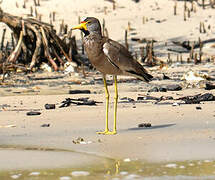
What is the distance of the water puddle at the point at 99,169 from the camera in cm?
403

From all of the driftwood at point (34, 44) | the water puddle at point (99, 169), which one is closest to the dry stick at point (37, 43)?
the driftwood at point (34, 44)

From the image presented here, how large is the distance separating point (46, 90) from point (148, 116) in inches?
143

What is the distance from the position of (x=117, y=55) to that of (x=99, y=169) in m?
1.88

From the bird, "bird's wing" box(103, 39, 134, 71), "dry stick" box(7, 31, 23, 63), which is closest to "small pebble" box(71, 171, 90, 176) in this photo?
the bird

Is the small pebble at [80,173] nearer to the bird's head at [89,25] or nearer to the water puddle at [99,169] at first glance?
the water puddle at [99,169]

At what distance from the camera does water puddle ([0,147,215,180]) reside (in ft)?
13.2

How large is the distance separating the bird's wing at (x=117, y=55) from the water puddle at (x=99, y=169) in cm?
140

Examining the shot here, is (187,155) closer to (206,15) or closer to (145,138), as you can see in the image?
(145,138)

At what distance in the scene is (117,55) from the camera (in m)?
5.91

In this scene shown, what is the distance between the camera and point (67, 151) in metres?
4.91

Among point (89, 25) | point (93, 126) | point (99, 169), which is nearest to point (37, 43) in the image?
point (93, 126)

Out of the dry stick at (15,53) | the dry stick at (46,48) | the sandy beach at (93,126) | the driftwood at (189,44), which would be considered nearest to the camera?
the sandy beach at (93,126)

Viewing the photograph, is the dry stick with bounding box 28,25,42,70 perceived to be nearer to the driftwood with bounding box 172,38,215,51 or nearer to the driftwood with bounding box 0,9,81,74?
the driftwood with bounding box 0,9,81,74

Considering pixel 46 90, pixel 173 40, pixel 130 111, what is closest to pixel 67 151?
pixel 130 111
